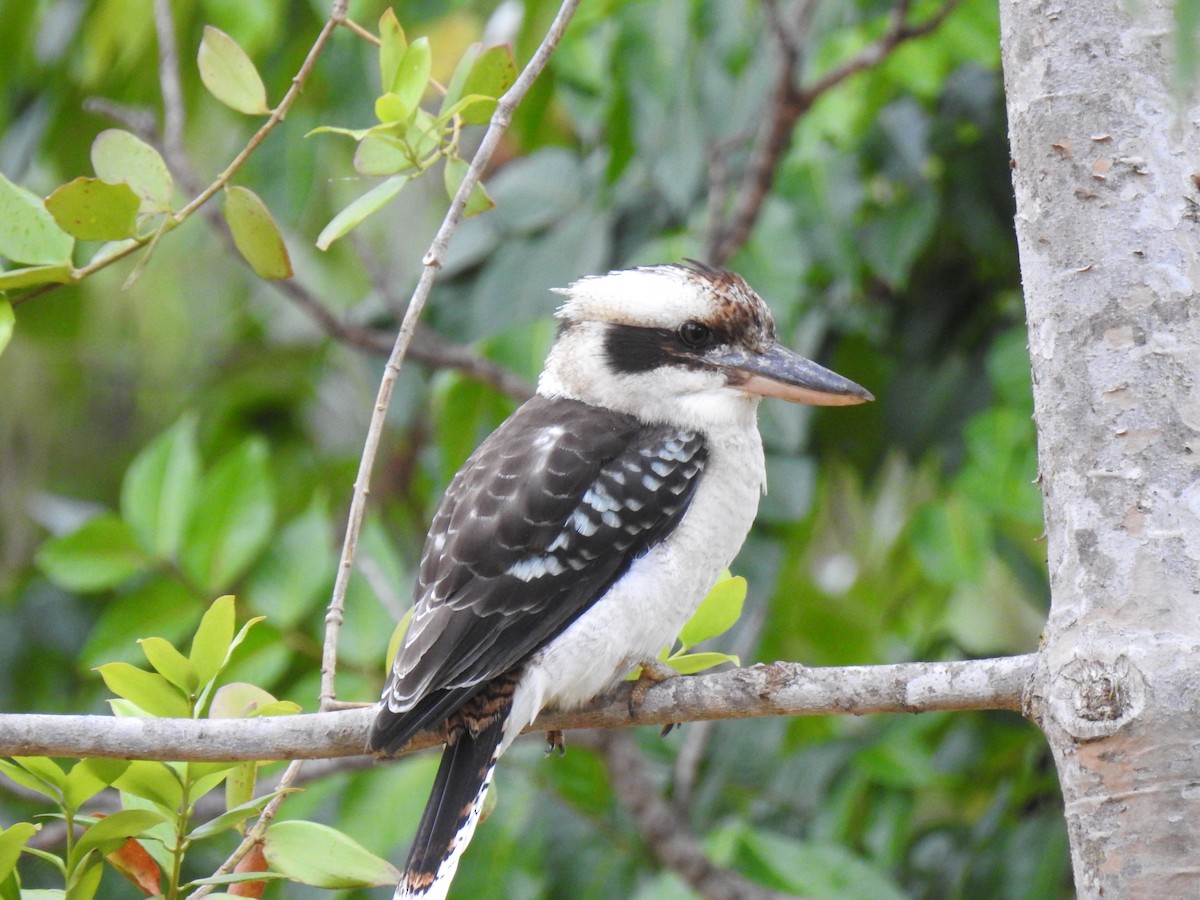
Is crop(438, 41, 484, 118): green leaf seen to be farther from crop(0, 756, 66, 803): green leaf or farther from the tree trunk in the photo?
crop(0, 756, 66, 803): green leaf

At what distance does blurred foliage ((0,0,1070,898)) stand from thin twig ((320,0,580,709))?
891 millimetres

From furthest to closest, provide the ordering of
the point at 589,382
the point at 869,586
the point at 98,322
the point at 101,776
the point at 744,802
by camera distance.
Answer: the point at 98,322
the point at 869,586
the point at 744,802
the point at 589,382
the point at 101,776

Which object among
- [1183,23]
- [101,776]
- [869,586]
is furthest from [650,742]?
[1183,23]

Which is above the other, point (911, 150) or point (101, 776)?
point (911, 150)

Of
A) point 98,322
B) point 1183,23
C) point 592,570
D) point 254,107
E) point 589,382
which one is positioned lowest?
point 98,322

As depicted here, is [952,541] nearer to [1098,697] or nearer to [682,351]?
[682,351]

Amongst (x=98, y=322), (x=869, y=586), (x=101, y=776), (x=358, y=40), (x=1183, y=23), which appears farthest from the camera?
(x=98, y=322)

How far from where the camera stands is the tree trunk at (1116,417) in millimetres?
1097

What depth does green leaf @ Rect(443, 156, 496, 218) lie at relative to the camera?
1.50 meters

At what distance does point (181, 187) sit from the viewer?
9.10ft

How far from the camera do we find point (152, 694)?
138 centimetres

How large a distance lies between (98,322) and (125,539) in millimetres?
1651

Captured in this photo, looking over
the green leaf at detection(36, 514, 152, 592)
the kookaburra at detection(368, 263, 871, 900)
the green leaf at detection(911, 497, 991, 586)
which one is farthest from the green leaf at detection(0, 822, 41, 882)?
the green leaf at detection(911, 497, 991, 586)

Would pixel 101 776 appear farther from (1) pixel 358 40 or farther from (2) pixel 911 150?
(2) pixel 911 150
